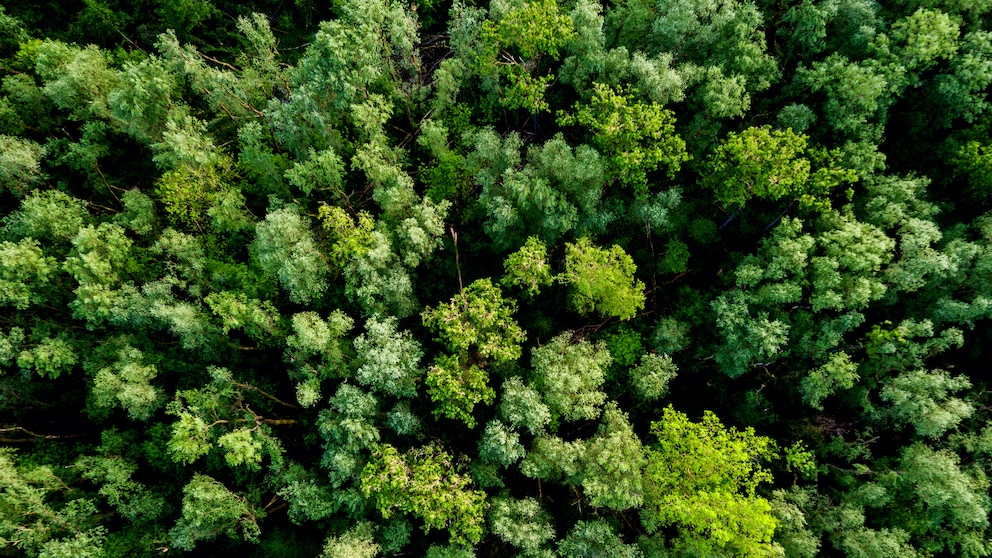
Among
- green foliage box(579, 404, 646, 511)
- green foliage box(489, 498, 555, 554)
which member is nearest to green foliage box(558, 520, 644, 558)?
green foliage box(489, 498, 555, 554)

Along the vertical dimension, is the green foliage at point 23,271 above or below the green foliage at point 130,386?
above

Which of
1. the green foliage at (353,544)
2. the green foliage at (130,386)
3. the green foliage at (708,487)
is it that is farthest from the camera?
the green foliage at (130,386)

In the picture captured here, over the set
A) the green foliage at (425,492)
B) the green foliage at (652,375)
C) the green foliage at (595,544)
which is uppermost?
the green foliage at (652,375)

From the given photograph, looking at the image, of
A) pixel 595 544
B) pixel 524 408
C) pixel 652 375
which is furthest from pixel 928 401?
pixel 524 408

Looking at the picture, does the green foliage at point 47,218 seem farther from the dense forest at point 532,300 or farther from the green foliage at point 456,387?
the green foliage at point 456,387

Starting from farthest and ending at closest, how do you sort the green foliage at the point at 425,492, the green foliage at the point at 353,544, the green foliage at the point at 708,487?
the green foliage at the point at 353,544 < the green foliage at the point at 425,492 < the green foliage at the point at 708,487

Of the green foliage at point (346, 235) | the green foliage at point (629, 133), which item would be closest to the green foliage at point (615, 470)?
the green foliage at point (629, 133)
